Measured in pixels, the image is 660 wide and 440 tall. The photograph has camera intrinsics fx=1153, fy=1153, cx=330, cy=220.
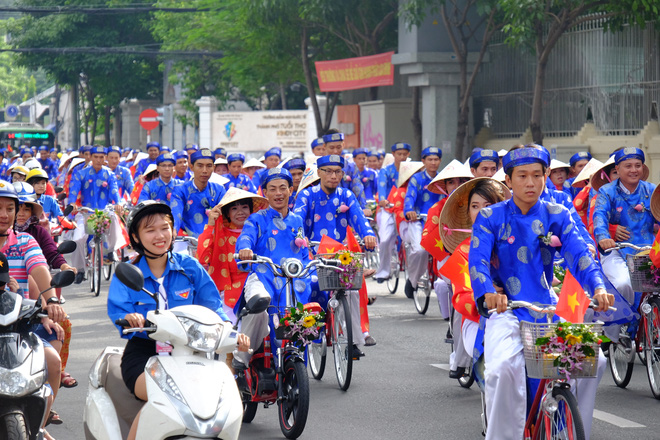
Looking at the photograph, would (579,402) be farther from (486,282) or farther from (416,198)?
(416,198)

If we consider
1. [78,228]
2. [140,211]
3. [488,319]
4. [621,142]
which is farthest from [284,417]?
[621,142]

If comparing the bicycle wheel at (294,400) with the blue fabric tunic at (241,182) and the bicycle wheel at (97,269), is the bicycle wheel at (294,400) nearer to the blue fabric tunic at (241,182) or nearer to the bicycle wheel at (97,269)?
the blue fabric tunic at (241,182)

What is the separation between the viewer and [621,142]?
80.7 feet

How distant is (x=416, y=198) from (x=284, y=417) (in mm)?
6737

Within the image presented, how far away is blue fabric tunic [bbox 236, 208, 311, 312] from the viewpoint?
28.2 feet

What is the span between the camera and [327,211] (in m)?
10.9

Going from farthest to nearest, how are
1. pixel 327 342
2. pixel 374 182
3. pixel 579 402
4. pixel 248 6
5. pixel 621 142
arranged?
pixel 248 6 → pixel 621 142 → pixel 374 182 → pixel 327 342 → pixel 579 402

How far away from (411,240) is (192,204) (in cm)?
285

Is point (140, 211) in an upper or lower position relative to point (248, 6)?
lower

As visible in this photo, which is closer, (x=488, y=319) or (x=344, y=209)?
(x=488, y=319)

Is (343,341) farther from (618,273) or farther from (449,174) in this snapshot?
(618,273)

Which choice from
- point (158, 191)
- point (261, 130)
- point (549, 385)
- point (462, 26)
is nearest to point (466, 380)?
point (549, 385)

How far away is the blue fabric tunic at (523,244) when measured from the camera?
6199 millimetres

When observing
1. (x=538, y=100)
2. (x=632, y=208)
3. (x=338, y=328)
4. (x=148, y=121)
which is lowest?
(x=338, y=328)
